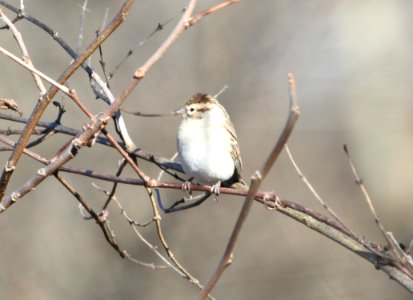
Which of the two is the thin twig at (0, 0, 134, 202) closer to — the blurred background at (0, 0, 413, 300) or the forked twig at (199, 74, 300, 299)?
the forked twig at (199, 74, 300, 299)

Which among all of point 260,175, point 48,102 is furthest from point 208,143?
point 260,175

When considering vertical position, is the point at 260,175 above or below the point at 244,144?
below

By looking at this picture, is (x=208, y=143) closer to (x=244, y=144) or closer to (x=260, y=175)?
(x=260, y=175)

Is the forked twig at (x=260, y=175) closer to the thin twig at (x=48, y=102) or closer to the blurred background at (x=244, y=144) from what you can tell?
the thin twig at (x=48, y=102)

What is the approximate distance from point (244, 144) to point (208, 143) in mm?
5506

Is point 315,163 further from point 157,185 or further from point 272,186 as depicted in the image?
point 157,185

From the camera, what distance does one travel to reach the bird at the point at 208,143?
123 inches

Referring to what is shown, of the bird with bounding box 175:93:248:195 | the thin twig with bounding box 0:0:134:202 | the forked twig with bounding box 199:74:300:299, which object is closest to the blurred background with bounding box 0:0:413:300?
the bird with bounding box 175:93:248:195

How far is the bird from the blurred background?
3.77 metres

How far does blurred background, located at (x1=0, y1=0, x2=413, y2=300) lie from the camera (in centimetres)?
772

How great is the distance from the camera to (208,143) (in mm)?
3229

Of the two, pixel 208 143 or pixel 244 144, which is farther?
pixel 244 144

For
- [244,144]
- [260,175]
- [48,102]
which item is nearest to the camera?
[260,175]

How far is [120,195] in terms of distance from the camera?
323 inches
